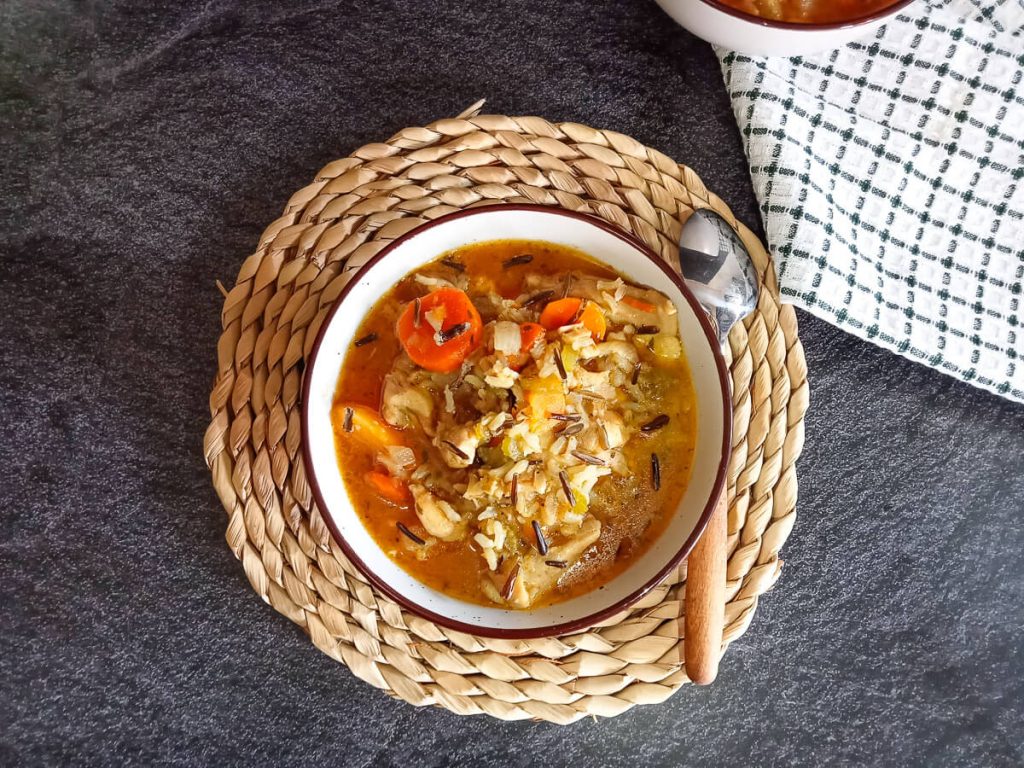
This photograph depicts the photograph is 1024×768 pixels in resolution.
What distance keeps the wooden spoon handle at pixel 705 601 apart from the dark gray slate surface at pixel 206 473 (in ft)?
1.79

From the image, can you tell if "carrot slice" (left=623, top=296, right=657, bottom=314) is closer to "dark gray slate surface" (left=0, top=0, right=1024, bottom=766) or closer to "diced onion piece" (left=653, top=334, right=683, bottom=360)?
"diced onion piece" (left=653, top=334, right=683, bottom=360)

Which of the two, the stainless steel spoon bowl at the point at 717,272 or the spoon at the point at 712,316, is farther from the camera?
the stainless steel spoon bowl at the point at 717,272

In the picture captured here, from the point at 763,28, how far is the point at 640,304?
31.1 inches

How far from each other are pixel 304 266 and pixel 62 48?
4.10 ft

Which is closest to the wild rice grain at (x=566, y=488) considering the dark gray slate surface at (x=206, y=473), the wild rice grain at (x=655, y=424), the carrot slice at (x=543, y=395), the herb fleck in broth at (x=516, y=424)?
the herb fleck in broth at (x=516, y=424)

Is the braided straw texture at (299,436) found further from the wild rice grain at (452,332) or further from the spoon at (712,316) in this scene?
the wild rice grain at (452,332)

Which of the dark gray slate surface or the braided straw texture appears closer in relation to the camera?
the braided straw texture

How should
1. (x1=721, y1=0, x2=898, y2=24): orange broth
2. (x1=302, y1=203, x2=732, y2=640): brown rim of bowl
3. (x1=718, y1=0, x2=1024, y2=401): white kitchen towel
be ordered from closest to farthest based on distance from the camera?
(x1=302, y1=203, x2=732, y2=640): brown rim of bowl < (x1=721, y1=0, x2=898, y2=24): orange broth < (x1=718, y1=0, x2=1024, y2=401): white kitchen towel

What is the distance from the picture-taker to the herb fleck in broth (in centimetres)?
220

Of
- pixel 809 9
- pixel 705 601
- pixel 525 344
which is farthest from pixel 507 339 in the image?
pixel 809 9

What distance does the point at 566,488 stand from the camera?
2.19m

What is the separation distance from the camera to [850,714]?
2.75 meters

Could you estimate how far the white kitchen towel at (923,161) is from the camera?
264 centimetres

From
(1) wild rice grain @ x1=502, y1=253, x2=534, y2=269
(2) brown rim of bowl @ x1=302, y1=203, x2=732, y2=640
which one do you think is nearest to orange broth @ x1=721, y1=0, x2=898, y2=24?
(2) brown rim of bowl @ x1=302, y1=203, x2=732, y2=640
